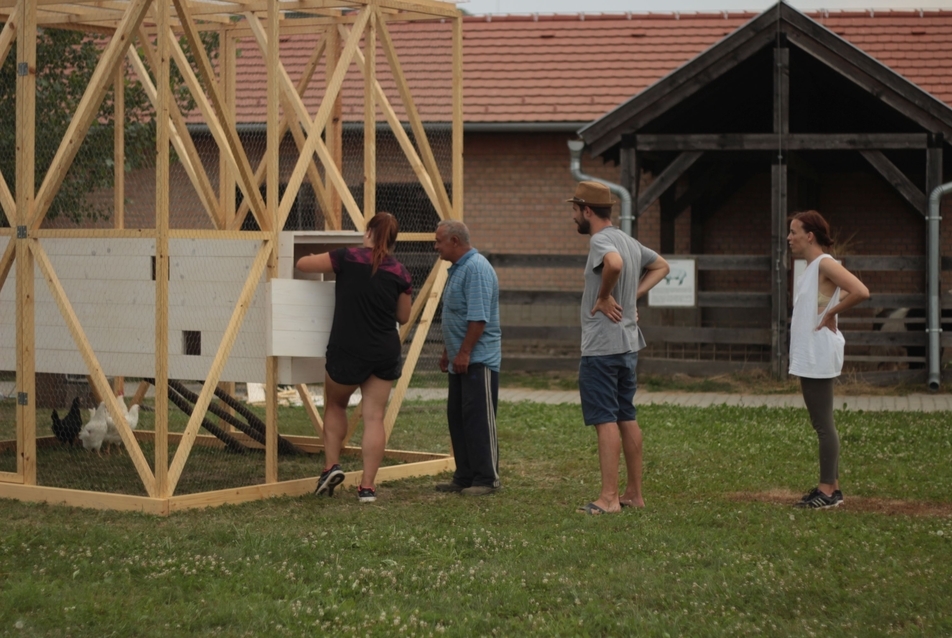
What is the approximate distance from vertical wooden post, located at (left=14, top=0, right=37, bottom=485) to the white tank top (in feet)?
15.2

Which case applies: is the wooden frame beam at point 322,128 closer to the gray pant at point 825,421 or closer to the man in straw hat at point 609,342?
the man in straw hat at point 609,342

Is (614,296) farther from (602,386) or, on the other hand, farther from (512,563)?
(512,563)

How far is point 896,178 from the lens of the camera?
48.0ft

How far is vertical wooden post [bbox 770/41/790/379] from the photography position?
48.6 feet

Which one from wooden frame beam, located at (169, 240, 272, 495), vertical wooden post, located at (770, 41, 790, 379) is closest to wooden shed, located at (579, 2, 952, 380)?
vertical wooden post, located at (770, 41, 790, 379)

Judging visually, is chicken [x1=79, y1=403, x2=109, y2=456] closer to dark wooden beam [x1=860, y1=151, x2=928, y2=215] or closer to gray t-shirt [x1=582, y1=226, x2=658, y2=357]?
gray t-shirt [x1=582, y1=226, x2=658, y2=357]

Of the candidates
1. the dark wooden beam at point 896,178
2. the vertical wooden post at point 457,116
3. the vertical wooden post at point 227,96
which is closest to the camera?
the vertical wooden post at point 457,116

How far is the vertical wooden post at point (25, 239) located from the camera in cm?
793

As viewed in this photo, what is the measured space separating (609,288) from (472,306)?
47.0 inches

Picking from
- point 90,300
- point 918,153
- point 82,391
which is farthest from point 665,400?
point 90,300

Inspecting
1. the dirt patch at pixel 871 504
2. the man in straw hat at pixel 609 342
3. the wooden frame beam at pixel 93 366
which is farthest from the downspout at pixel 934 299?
the wooden frame beam at pixel 93 366

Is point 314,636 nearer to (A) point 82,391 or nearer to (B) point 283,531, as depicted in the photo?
(B) point 283,531

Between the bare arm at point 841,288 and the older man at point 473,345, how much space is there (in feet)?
6.59

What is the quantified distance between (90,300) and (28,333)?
0.49 metres
